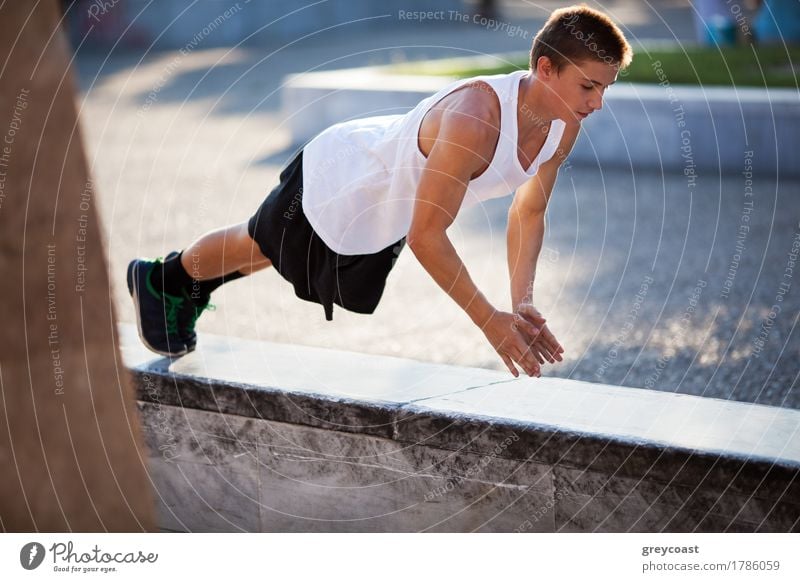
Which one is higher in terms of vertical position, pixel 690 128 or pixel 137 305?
pixel 690 128

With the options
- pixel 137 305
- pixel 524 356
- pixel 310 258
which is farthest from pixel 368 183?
pixel 137 305

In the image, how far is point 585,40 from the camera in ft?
7.72

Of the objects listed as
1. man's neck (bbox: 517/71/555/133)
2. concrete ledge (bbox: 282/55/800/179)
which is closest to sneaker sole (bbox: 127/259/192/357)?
man's neck (bbox: 517/71/555/133)

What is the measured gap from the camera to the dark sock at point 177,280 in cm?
312

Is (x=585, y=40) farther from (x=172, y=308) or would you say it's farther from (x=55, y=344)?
(x=172, y=308)

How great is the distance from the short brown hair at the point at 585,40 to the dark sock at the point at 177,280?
48.4 inches

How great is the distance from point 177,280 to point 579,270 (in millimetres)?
2504

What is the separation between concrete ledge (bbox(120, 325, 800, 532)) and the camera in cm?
219

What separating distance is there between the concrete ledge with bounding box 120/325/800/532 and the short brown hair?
31.1 inches

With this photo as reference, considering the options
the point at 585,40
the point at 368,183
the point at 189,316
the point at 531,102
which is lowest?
the point at 189,316

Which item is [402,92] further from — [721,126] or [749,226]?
[749,226]

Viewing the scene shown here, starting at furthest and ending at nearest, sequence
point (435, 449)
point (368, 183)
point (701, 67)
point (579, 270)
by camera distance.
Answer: point (701, 67)
point (579, 270)
point (368, 183)
point (435, 449)

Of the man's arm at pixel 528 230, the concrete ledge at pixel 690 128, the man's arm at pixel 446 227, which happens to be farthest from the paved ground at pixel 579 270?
the man's arm at pixel 446 227

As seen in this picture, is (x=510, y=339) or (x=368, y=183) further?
(x=368, y=183)
